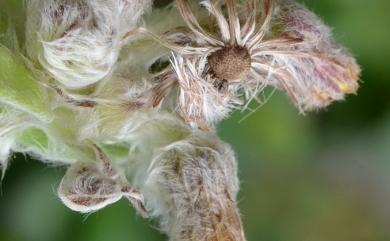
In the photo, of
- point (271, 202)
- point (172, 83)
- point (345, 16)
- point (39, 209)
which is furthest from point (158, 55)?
point (271, 202)

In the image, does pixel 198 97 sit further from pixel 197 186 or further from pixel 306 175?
pixel 306 175

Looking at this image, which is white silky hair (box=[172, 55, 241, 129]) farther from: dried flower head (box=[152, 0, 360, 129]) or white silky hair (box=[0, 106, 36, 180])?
white silky hair (box=[0, 106, 36, 180])

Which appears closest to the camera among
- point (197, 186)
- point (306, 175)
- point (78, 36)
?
point (78, 36)

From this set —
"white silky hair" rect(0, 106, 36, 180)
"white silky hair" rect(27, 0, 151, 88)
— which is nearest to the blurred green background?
"white silky hair" rect(0, 106, 36, 180)

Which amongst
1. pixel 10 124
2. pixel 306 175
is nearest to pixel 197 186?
pixel 10 124

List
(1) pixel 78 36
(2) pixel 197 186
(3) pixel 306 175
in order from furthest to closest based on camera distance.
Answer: (3) pixel 306 175 → (2) pixel 197 186 → (1) pixel 78 36
